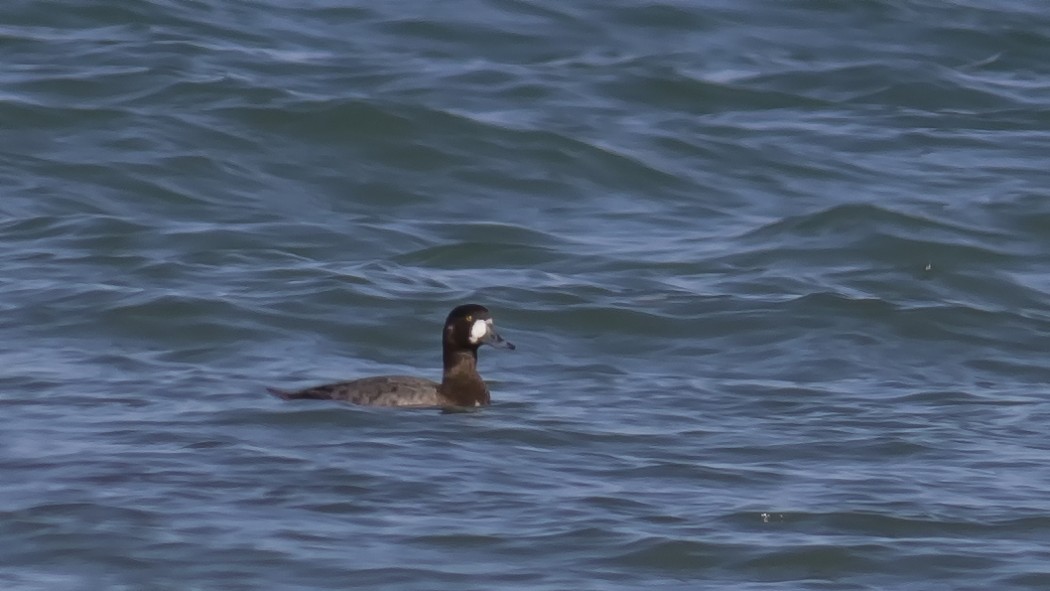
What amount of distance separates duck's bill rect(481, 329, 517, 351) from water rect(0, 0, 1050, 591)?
0.23 meters

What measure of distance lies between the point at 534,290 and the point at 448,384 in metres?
2.24

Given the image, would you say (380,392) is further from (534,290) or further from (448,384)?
(534,290)

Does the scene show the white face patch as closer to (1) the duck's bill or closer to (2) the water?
(1) the duck's bill

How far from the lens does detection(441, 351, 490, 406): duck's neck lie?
10.1 meters

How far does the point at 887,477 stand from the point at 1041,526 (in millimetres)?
847

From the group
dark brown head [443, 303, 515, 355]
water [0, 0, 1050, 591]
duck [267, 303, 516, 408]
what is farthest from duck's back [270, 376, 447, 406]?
dark brown head [443, 303, 515, 355]

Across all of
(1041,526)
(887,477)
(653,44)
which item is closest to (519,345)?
(887,477)

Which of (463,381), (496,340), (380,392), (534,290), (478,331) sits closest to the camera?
(380,392)

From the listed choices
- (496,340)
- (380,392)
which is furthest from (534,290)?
(380,392)

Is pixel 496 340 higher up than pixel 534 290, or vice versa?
pixel 496 340

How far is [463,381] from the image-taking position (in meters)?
10.2

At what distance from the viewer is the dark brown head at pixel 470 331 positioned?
1046 cm

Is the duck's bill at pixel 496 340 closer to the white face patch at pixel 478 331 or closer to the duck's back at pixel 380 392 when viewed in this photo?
the white face patch at pixel 478 331

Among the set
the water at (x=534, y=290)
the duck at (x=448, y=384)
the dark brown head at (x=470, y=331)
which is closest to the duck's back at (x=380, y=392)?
the duck at (x=448, y=384)
